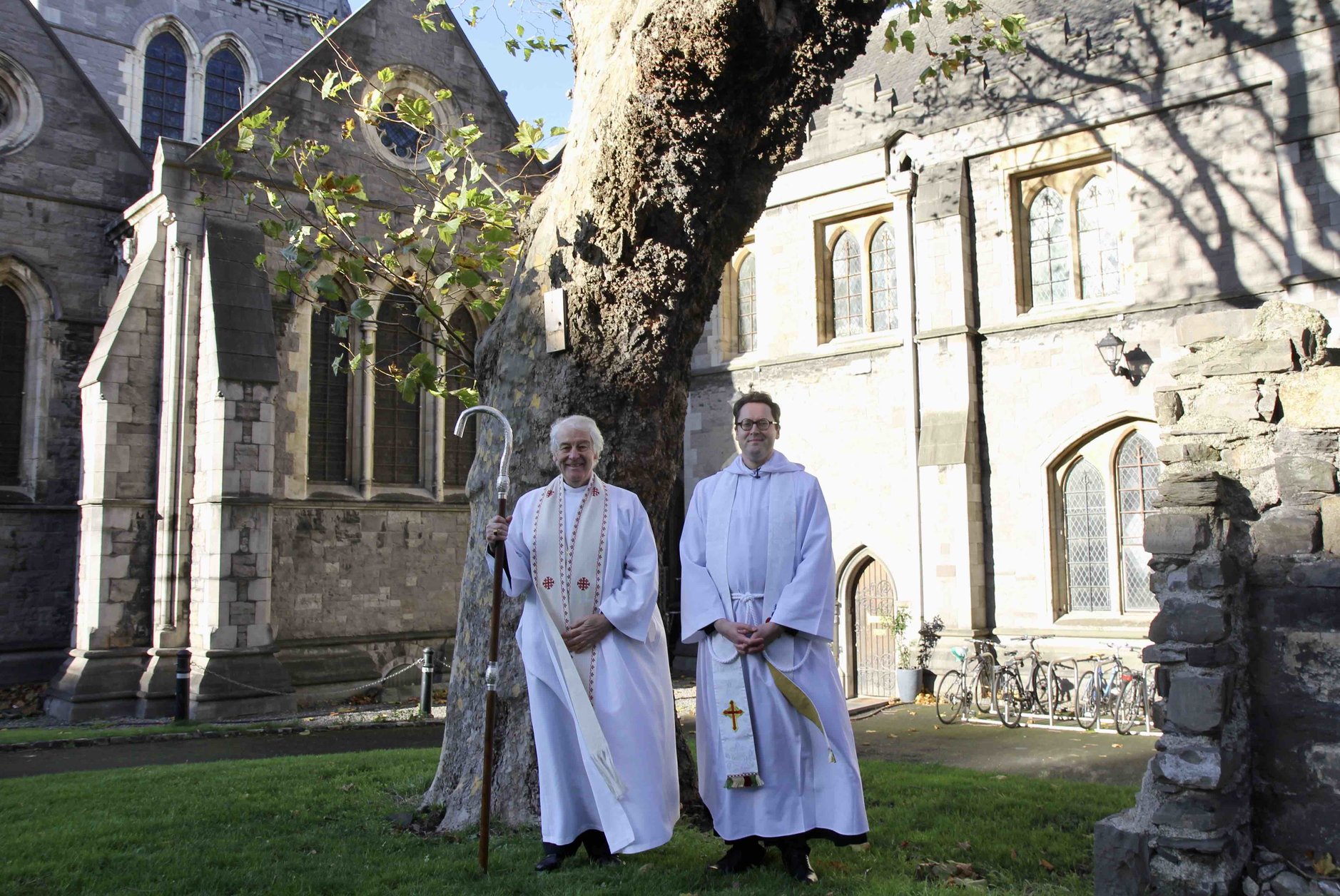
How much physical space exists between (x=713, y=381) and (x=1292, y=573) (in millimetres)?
14829

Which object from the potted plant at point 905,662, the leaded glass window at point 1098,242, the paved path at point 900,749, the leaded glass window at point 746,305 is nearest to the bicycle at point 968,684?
the potted plant at point 905,662

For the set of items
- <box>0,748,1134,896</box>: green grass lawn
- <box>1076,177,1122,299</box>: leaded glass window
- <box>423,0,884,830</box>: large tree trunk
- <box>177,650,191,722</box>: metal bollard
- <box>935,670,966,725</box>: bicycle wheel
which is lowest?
<box>935,670,966,725</box>: bicycle wheel

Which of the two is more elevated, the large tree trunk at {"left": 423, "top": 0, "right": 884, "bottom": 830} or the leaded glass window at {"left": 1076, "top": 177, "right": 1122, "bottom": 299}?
the leaded glass window at {"left": 1076, "top": 177, "right": 1122, "bottom": 299}

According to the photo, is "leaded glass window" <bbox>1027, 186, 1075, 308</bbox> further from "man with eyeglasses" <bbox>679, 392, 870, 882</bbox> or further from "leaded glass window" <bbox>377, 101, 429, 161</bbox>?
"man with eyeglasses" <bbox>679, 392, 870, 882</bbox>

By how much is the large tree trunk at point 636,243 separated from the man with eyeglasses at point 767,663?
1120 mm

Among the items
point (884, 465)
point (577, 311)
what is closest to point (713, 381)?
point (884, 465)

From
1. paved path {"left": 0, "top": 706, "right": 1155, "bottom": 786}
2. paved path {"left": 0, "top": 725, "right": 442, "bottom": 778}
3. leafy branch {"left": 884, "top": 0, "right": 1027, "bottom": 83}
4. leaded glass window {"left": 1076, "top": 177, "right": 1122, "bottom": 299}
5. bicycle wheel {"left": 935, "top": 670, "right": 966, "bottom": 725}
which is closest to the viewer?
leafy branch {"left": 884, "top": 0, "right": 1027, "bottom": 83}

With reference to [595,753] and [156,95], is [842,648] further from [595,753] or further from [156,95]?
[156,95]

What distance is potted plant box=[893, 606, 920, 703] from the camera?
49.9 ft

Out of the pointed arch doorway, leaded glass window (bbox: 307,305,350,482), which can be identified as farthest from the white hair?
leaded glass window (bbox: 307,305,350,482)

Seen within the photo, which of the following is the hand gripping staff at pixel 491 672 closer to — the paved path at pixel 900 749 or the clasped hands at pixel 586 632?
the clasped hands at pixel 586 632

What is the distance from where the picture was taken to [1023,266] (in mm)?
15805

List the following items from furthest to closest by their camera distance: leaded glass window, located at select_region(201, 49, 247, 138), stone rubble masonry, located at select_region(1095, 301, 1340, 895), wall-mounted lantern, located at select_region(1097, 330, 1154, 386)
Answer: leaded glass window, located at select_region(201, 49, 247, 138) < wall-mounted lantern, located at select_region(1097, 330, 1154, 386) < stone rubble masonry, located at select_region(1095, 301, 1340, 895)

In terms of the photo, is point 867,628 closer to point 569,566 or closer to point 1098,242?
point 1098,242
